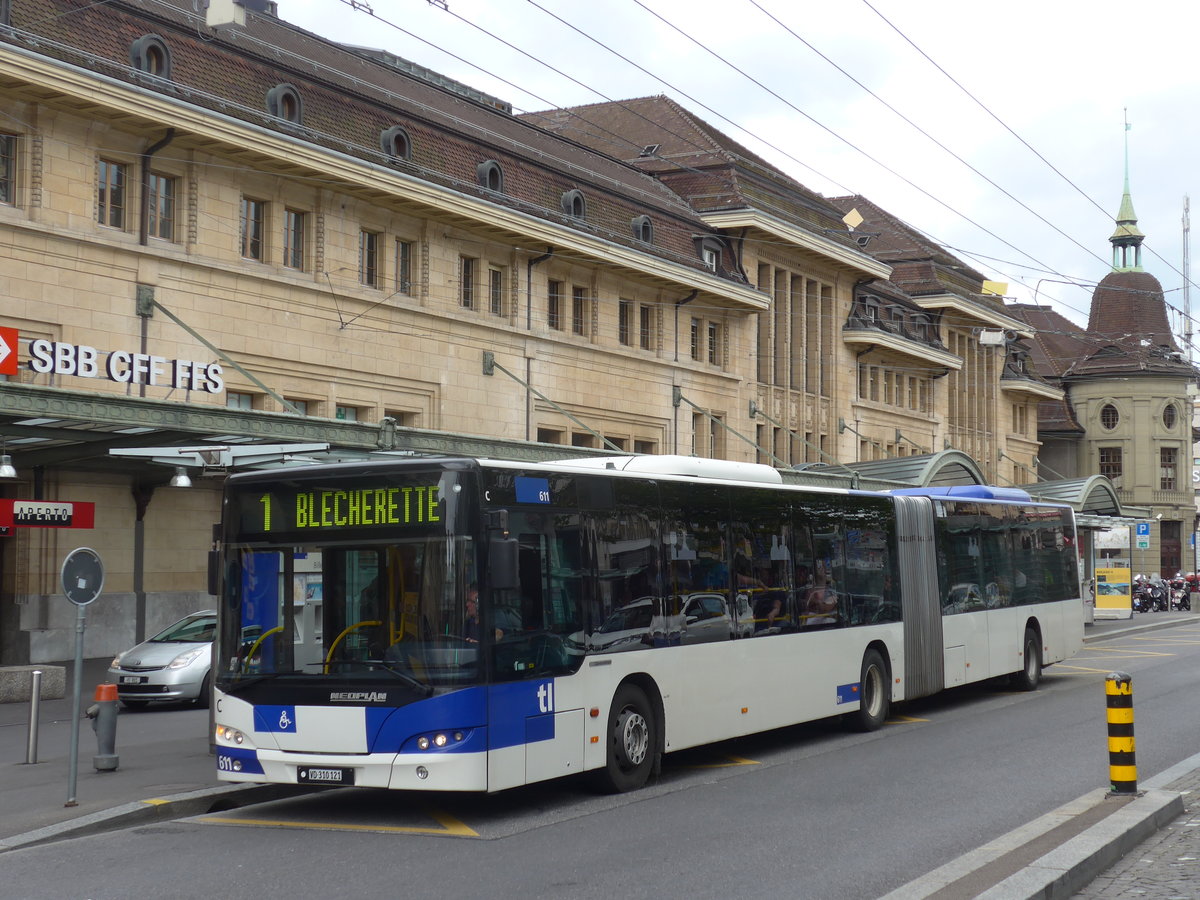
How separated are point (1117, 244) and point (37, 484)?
8111cm

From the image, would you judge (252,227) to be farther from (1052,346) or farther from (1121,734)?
(1052,346)

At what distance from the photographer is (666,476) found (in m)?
13.3

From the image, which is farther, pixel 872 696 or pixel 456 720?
pixel 872 696

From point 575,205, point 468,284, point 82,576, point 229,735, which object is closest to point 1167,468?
point 575,205

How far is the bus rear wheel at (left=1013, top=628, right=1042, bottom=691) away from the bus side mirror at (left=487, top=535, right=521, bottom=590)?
535 inches

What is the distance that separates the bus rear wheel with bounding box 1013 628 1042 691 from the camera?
22234 mm

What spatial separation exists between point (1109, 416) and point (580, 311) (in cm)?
5831

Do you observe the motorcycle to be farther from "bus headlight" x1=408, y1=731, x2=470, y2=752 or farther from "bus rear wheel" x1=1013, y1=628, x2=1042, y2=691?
"bus headlight" x1=408, y1=731, x2=470, y2=752

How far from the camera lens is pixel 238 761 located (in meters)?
11.1

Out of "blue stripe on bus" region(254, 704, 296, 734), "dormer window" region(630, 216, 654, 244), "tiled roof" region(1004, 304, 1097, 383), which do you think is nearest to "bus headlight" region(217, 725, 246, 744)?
"blue stripe on bus" region(254, 704, 296, 734)

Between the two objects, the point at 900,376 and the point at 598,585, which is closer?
the point at 598,585

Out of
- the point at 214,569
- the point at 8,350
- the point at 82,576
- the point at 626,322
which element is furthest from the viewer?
the point at 626,322

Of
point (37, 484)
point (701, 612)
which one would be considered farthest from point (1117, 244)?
point (701, 612)

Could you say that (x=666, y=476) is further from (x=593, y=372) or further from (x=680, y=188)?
(x=680, y=188)
